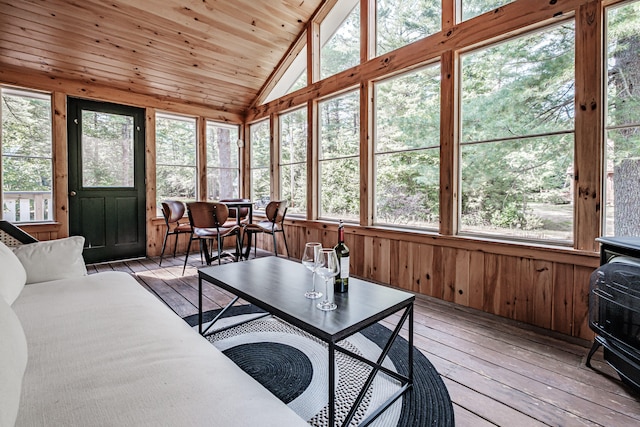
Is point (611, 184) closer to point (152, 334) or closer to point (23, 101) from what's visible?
point (152, 334)

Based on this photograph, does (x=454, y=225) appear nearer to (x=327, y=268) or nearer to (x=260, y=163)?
(x=327, y=268)

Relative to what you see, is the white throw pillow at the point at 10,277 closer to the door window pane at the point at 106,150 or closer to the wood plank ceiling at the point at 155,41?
the wood plank ceiling at the point at 155,41

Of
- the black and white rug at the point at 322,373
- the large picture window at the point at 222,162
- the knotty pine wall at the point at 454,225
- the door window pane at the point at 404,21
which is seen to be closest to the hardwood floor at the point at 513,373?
the black and white rug at the point at 322,373

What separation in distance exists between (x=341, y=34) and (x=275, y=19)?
92cm

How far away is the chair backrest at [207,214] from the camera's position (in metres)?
3.79

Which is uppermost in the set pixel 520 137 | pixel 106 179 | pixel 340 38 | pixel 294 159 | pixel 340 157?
pixel 340 38

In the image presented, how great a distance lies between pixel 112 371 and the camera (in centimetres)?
96

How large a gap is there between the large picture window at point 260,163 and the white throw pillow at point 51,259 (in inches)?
139

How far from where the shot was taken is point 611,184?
2.15 metres

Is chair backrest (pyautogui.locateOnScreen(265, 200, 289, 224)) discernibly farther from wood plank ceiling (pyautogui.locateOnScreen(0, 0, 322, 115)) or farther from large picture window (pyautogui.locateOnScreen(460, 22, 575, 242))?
large picture window (pyautogui.locateOnScreen(460, 22, 575, 242))

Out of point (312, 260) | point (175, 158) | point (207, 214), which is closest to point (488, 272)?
point (312, 260)

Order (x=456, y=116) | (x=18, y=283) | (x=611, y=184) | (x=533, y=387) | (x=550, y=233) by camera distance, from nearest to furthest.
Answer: (x=18, y=283) → (x=533, y=387) → (x=611, y=184) → (x=550, y=233) → (x=456, y=116)

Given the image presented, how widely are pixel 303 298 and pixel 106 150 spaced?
431 centimetres

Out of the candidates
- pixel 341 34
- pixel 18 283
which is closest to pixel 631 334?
pixel 18 283
